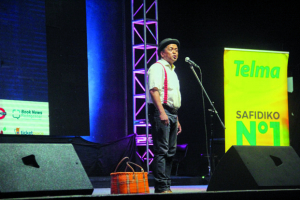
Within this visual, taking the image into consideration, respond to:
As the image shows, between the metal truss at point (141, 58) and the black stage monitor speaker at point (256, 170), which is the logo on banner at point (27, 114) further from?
the black stage monitor speaker at point (256, 170)

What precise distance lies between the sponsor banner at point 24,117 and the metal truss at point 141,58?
1556 millimetres

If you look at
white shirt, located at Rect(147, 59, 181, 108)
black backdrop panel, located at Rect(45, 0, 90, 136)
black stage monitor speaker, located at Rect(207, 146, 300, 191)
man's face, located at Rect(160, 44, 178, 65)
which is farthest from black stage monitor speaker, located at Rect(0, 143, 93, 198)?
black backdrop panel, located at Rect(45, 0, 90, 136)

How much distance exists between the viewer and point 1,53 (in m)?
5.48

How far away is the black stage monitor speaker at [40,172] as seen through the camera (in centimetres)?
191

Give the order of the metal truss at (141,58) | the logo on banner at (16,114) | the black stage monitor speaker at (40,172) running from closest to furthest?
the black stage monitor speaker at (40,172)
the logo on banner at (16,114)
the metal truss at (141,58)

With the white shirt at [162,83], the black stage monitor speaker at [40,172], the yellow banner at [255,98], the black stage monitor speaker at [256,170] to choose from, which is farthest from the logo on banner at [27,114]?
the black stage monitor speaker at [256,170]

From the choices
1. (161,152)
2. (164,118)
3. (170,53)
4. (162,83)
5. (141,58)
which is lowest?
(161,152)

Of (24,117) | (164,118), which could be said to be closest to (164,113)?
(164,118)

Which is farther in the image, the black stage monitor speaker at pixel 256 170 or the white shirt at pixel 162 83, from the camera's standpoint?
the white shirt at pixel 162 83

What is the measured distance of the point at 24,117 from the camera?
5512mm

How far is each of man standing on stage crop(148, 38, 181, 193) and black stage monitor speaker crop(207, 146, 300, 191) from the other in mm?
700

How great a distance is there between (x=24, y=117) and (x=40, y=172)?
12.1 feet

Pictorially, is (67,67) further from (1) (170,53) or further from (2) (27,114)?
(1) (170,53)

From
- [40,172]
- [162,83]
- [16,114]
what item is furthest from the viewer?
[16,114]
